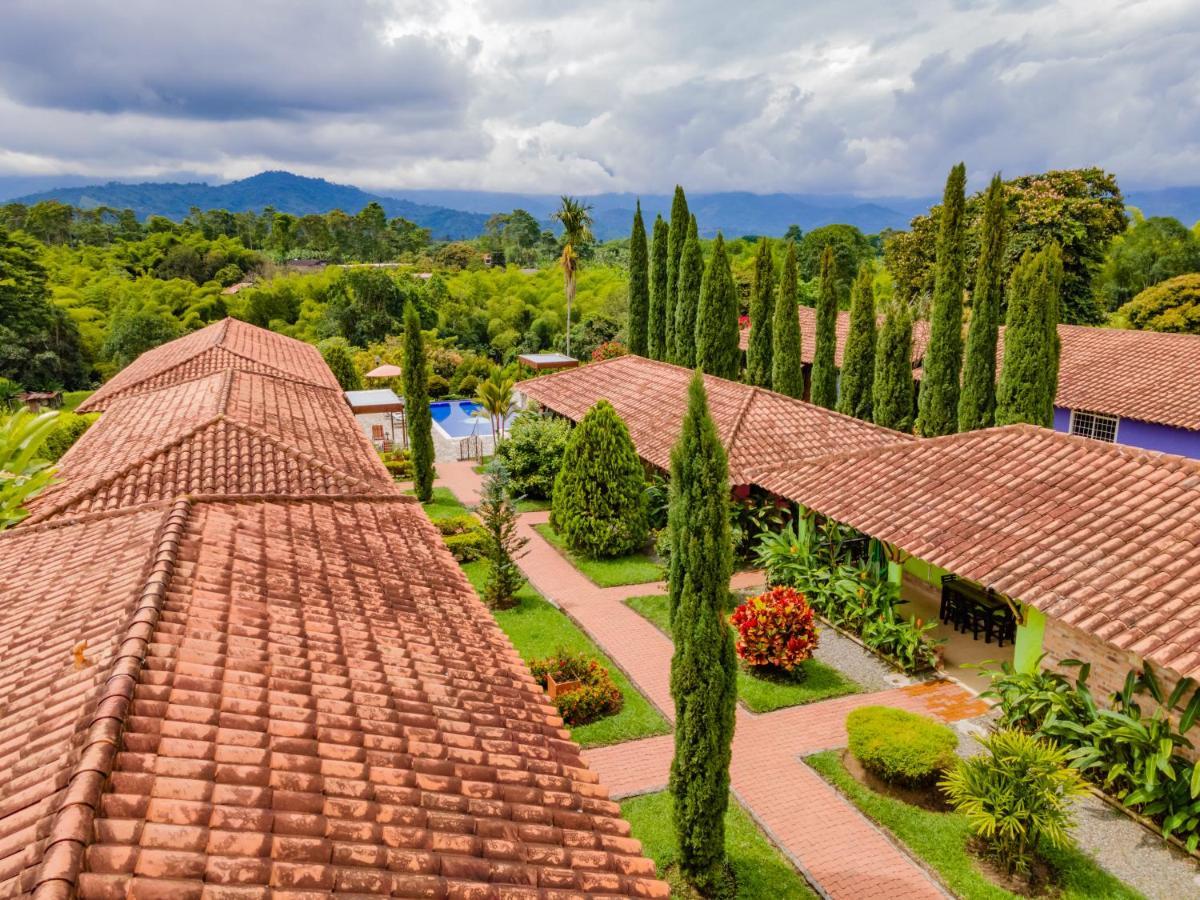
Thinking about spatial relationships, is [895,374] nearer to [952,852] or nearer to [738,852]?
[952,852]

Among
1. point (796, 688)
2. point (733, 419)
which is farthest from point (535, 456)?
point (796, 688)

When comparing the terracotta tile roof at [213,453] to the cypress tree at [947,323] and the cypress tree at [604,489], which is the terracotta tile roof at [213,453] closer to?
the cypress tree at [604,489]

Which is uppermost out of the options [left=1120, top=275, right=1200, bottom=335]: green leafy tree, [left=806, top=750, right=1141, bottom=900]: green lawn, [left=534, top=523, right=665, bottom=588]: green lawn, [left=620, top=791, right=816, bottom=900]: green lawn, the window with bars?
[left=1120, top=275, right=1200, bottom=335]: green leafy tree

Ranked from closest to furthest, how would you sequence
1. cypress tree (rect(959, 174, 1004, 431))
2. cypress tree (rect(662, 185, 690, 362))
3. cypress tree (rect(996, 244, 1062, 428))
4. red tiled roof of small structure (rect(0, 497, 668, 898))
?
red tiled roof of small structure (rect(0, 497, 668, 898))
cypress tree (rect(996, 244, 1062, 428))
cypress tree (rect(959, 174, 1004, 431))
cypress tree (rect(662, 185, 690, 362))

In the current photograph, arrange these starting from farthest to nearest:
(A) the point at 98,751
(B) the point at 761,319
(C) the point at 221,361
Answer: (B) the point at 761,319 → (C) the point at 221,361 → (A) the point at 98,751

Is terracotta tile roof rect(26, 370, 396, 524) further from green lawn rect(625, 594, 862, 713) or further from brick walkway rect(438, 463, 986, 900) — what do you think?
green lawn rect(625, 594, 862, 713)

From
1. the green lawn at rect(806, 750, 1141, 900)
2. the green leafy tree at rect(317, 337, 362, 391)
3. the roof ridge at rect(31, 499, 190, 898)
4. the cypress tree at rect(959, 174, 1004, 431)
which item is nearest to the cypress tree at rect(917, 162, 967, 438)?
the cypress tree at rect(959, 174, 1004, 431)

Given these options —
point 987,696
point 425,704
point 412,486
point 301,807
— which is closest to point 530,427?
point 412,486
